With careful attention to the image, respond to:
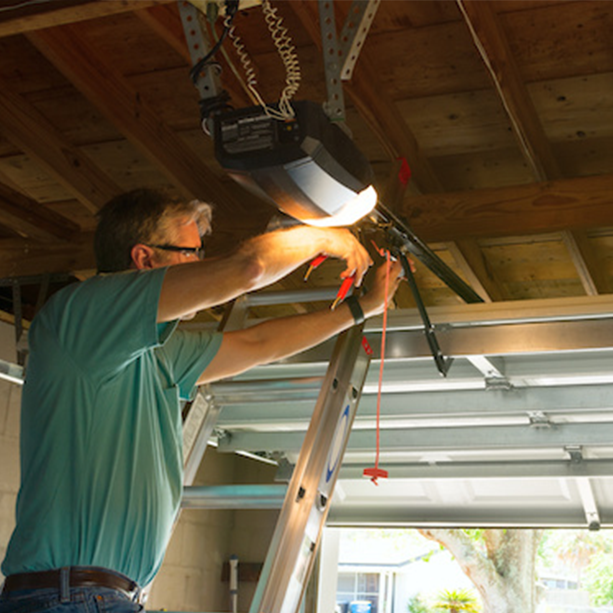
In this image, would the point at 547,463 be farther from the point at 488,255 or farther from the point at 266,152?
the point at 266,152

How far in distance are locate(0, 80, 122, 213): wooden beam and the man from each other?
5.77ft

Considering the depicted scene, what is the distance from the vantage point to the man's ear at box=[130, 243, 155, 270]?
198 cm

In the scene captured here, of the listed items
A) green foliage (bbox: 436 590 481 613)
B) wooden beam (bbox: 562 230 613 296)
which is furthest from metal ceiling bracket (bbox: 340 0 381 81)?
green foliage (bbox: 436 590 481 613)

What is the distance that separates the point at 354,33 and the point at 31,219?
90.0 inches

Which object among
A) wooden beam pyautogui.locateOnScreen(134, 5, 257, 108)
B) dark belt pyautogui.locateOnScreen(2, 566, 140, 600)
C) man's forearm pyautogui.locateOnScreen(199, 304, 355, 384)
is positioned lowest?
dark belt pyautogui.locateOnScreen(2, 566, 140, 600)

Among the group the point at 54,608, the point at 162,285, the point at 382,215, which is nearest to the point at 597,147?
the point at 382,215

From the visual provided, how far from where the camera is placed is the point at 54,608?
61.2 inches

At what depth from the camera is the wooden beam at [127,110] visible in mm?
3018

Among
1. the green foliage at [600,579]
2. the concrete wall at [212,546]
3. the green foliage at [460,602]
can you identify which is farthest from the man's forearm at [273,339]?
the green foliage at [600,579]

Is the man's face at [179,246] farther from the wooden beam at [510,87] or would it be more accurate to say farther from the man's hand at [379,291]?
the wooden beam at [510,87]

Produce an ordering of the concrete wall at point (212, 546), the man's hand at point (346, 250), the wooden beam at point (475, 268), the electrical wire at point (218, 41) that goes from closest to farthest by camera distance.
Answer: the electrical wire at point (218, 41) < the man's hand at point (346, 250) < the wooden beam at point (475, 268) < the concrete wall at point (212, 546)

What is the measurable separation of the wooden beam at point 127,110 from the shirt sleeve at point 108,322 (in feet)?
5.03

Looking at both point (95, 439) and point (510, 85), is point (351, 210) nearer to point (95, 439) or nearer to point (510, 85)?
point (95, 439)

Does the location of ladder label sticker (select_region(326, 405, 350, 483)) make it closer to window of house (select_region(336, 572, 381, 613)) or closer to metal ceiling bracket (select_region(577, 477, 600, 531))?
metal ceiling bracket (select_region(577, 477, 600, 531))
